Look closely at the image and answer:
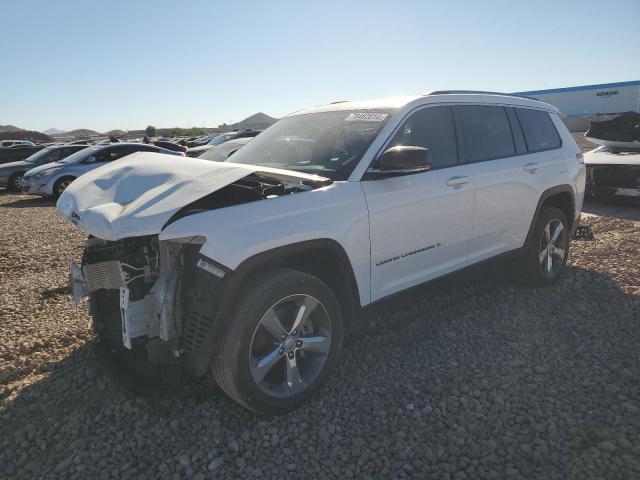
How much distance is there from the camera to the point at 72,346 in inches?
150

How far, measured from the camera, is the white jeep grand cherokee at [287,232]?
252 cm

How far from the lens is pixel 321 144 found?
11.5ft

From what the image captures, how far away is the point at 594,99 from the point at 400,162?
57.0 meters

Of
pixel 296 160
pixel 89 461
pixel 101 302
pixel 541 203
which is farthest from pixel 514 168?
pixel 89 461

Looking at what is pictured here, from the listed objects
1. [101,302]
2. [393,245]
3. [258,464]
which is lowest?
[258,464]

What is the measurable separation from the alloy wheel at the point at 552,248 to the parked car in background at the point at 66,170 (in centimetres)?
1113

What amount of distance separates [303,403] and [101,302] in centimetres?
150

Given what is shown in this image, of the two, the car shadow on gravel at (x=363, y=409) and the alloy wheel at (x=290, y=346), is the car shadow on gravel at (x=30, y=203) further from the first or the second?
the alloy wheel at (x=290, y=346)

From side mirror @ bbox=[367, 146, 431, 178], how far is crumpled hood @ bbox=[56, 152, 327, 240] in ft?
1.32

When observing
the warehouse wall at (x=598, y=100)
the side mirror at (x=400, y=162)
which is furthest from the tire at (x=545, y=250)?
the warehouse wall at (x=598, y=100)

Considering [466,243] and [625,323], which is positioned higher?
[466,243]

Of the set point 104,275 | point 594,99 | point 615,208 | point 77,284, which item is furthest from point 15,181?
point 594,99

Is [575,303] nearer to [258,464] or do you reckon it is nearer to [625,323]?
[625,323]

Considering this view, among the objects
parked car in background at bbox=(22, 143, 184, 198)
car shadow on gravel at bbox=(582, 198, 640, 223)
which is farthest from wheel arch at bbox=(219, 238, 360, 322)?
parked car in background at bbox=(22, 143, 184, 198)
